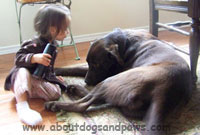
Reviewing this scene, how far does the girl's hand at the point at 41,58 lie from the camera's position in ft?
4.37

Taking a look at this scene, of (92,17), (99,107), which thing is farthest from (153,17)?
(99,107)

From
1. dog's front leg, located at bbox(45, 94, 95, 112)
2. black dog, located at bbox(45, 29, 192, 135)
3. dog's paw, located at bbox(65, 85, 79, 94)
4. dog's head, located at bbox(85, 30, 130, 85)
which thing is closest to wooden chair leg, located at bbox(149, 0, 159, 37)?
black dog, located at bbox(45, 29, 192, 135)

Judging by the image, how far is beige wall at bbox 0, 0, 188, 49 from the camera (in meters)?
2.48

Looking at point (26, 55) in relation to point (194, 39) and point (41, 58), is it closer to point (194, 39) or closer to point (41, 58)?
point (41, 58)

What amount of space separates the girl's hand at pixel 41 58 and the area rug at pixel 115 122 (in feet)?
0.98

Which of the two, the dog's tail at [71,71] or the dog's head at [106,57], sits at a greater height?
the dog's head at [106,57]

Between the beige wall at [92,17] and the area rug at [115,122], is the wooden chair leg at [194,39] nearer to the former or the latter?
the area rug at [115,122]

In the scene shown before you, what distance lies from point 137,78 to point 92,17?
70.7 inches

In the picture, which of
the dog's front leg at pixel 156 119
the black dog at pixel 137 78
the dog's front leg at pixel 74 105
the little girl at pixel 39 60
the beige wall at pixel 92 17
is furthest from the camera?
the beige wall at pixel 92 17

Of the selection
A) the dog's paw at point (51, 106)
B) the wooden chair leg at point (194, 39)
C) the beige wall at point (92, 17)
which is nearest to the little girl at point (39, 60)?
the dog's paw at point (51, 106)

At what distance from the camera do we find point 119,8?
293 centimetres

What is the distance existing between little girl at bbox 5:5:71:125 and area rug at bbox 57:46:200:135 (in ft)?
0.80

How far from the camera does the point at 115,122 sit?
118 centimetres

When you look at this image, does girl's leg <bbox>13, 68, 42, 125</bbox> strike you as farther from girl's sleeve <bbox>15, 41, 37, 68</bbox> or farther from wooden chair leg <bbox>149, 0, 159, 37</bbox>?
wooden chair leg <bbox>149, 0, 159, 37</bbox>
